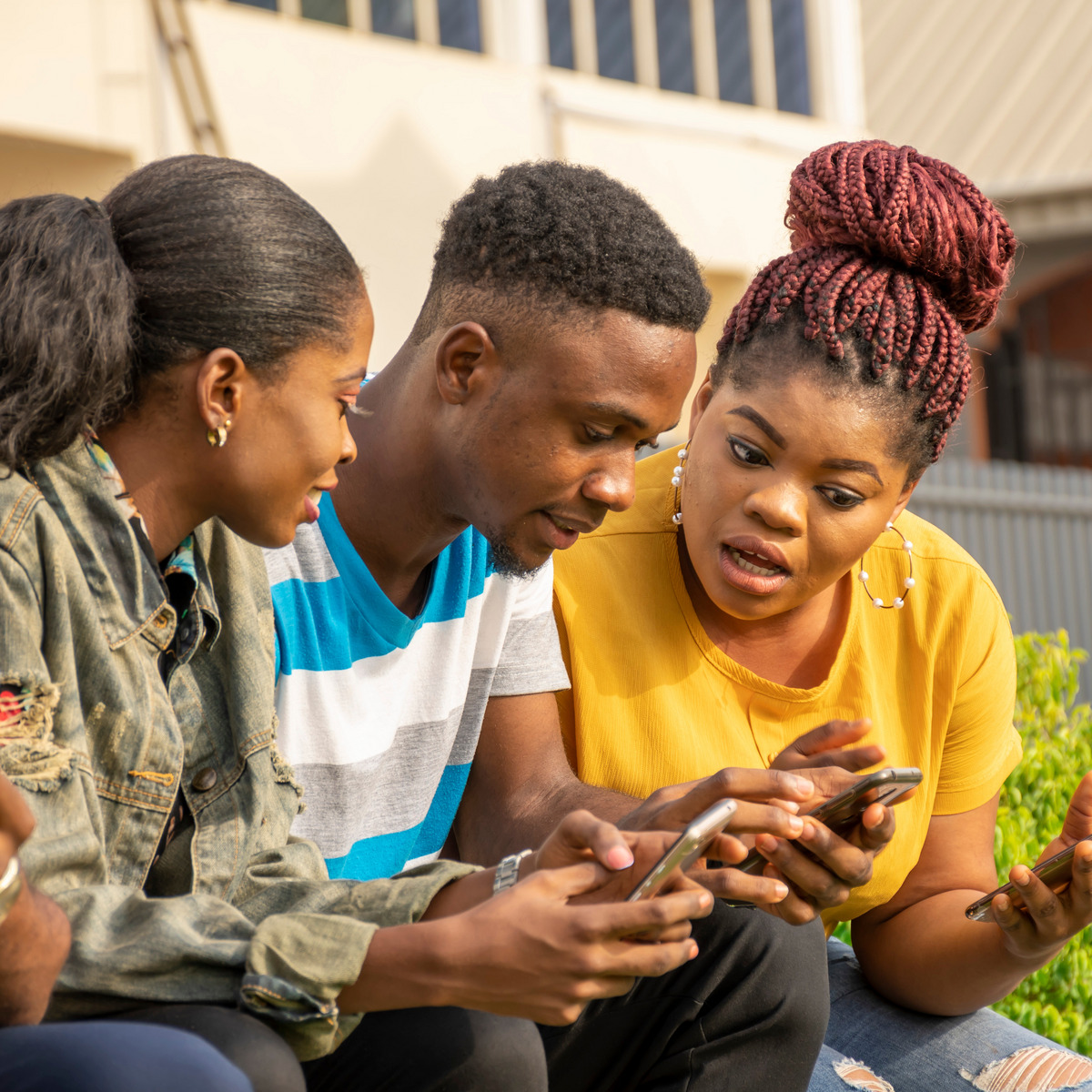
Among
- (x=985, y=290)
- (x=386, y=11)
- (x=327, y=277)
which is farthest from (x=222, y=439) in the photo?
(x=386, y=11)

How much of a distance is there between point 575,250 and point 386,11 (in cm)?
592

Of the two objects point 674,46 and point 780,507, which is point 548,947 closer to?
point 780,507

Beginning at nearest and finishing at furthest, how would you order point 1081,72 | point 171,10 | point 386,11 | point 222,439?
1. point 222,439
2. point 171,10
3. point 386,11
4. point 1081,72

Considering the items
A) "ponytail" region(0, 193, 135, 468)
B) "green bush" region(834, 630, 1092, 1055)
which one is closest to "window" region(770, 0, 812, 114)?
"green bush" region(834, 630, 1092, 1055)

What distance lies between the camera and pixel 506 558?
262 centimetres

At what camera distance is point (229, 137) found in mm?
7023

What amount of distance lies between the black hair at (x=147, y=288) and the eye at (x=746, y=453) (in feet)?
2.89

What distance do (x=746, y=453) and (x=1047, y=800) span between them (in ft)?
5.81

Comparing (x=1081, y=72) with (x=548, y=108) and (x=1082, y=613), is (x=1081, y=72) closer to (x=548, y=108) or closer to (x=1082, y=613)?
(x=1082, y=613)

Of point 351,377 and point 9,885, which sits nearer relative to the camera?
point 9,885

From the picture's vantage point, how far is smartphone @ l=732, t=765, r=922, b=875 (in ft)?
6.99

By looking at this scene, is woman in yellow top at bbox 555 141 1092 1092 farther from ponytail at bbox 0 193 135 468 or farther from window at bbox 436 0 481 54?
window at bbox 436 0 481 54

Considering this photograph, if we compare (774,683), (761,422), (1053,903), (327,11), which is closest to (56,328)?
(761,422)

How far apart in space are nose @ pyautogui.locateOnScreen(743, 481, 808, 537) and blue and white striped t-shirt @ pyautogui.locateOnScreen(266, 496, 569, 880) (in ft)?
1.49
